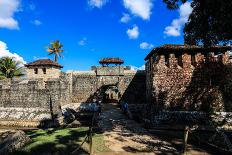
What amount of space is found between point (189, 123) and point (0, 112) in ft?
65.3

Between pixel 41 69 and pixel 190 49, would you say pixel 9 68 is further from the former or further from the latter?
pixel 190 49

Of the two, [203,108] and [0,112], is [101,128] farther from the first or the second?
[0,112]

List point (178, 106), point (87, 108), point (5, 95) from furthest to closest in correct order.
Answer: point (5, 95) → point (87, 108) → point (178, 106)

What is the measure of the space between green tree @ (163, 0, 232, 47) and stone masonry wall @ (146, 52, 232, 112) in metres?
2.36

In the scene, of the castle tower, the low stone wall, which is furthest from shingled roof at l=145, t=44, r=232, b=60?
the castle tower

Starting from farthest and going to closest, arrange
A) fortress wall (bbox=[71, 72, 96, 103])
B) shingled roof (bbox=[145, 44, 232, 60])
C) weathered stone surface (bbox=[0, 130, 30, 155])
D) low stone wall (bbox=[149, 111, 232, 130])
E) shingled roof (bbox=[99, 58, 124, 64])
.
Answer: shingled roof (bbox=[99, 58, 124, 64]) → fortress wall (bbox=[71, 72, 96, 103]) → shingled roof (bbox=[145, 44, 232, 60]) → low stone wall (bbox=[149, 111, 232, 130]) → weathered stone surface (bbox=[0, 130, 30, 155])

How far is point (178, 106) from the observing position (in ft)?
50.1

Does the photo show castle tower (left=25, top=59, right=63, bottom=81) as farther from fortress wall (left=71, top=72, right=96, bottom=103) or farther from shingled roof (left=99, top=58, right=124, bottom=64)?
shingled roof (left=99, top=58, right=124, bottom=64)

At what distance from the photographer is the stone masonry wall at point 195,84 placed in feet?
50.2

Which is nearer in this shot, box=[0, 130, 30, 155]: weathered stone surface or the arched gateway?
box=[0, 130, 30, 155]: weathered stone surface

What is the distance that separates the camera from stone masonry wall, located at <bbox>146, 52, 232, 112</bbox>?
15312 millimetres

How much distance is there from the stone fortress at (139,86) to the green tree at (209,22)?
7.66 feet

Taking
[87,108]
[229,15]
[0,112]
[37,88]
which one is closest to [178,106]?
[229,15]

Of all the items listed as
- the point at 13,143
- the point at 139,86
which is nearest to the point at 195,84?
the point at 139,86
